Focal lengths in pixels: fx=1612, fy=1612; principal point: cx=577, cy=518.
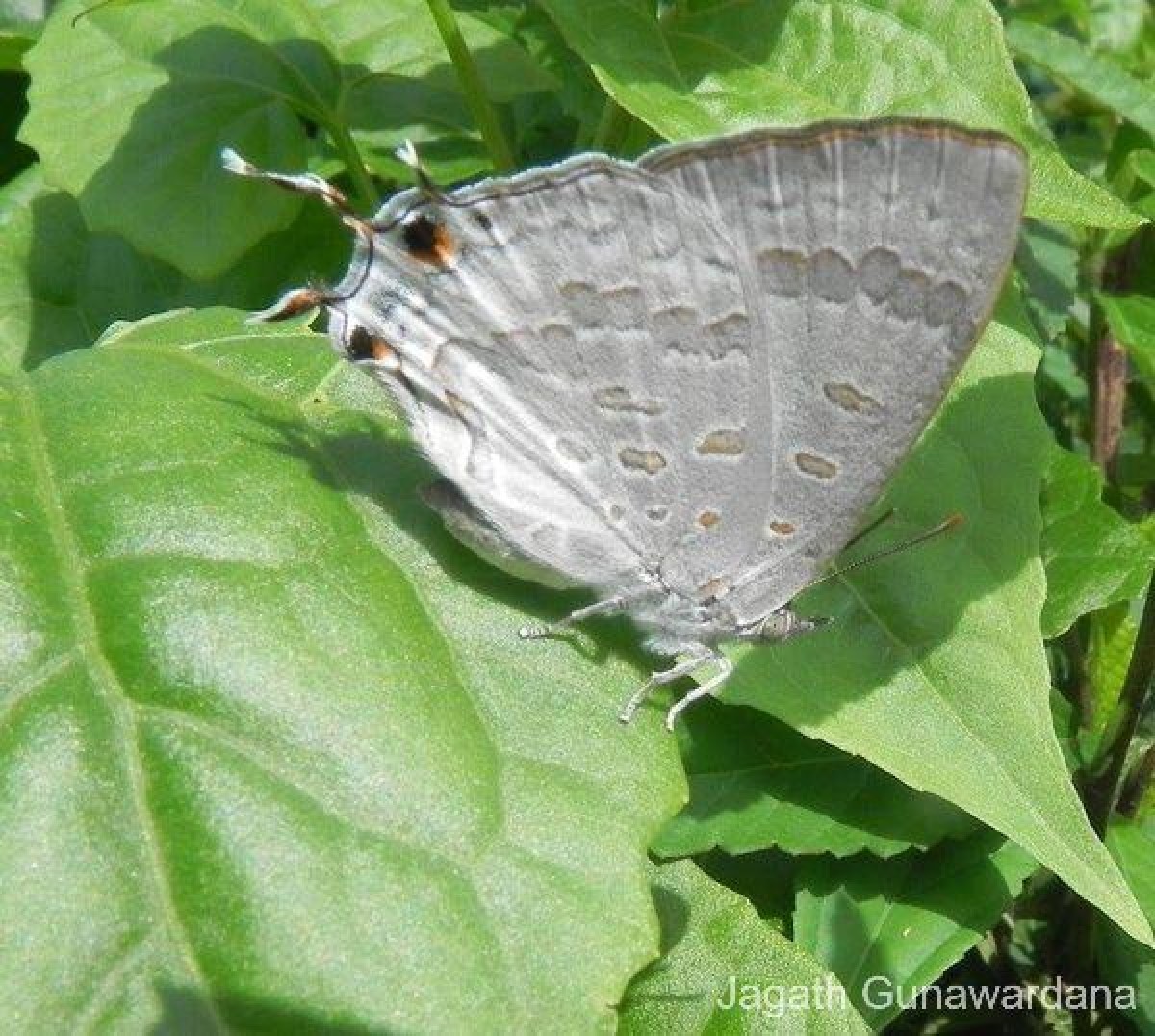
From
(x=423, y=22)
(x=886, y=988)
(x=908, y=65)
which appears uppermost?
(x=908, y=65)

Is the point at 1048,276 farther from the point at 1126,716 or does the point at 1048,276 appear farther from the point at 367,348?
the point at 367,348

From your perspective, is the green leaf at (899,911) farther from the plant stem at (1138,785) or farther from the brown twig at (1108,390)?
the brown twig at (1108,390)

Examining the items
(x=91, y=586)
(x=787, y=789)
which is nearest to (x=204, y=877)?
(x=91, y=586)

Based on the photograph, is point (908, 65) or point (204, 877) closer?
point (204, 877)

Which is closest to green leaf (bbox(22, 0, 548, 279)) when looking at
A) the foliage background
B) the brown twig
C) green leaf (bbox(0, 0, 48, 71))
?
the foliage background

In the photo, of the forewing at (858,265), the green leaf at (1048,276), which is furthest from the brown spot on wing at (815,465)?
the green leaf at (1048,276)

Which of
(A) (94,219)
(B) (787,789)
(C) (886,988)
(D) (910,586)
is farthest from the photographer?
(A) (94,219)

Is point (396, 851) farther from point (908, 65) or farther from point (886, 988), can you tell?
point (908, 65)
